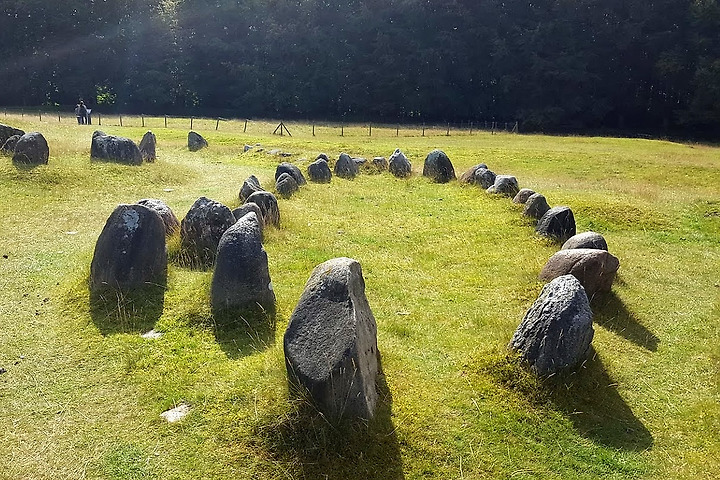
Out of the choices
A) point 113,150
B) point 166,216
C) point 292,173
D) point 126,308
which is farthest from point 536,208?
point 113,150

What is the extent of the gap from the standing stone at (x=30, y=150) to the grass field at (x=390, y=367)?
294 cm

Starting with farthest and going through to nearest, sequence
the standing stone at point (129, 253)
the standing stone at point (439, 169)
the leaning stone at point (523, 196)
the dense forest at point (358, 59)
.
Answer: the dense forest at point (358, 59) → the standing stone at point (439, 169) → the leaning stone at point (523, 196) → the standing stone at point (129, 253)

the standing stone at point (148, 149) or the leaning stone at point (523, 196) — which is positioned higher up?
the standing stone at point (148, 149)

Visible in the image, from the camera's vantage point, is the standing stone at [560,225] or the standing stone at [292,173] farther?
the standing stone at [292,173]

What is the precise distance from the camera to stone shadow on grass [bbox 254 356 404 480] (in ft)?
18.5

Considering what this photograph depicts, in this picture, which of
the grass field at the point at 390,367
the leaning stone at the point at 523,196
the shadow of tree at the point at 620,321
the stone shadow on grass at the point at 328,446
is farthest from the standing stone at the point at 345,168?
the stone shadow on grass at the point at 328,446

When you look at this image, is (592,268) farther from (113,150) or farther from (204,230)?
(113,150)

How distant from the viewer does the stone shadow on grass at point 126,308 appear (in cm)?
825

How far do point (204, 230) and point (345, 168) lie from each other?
39.2ft

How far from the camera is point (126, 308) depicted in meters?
8.64

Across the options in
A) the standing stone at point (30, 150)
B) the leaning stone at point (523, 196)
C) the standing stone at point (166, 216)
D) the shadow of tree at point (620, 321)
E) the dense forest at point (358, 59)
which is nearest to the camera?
the shadow of tree at point (620, 321)

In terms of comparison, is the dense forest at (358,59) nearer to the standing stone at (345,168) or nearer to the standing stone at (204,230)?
the standing stone at (345,168)

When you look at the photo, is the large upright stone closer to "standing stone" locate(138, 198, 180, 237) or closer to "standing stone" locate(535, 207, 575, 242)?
"standing stone" locate(535, 207, 575, 242)

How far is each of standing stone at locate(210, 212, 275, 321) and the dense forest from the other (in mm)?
49951
